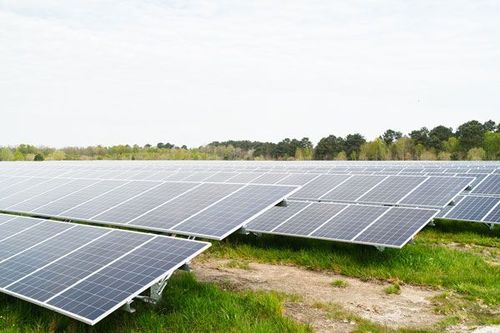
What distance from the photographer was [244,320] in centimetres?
716

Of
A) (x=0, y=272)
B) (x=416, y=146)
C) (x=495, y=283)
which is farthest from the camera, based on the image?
(x=416, y=146)

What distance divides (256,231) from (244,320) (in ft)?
18.9

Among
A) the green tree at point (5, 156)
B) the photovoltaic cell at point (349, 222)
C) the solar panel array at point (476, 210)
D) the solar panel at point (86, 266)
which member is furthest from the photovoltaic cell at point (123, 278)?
the green tree at point (5, 156)

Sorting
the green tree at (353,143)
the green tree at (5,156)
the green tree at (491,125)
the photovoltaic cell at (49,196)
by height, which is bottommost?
Answer: the green tree at (5,156)

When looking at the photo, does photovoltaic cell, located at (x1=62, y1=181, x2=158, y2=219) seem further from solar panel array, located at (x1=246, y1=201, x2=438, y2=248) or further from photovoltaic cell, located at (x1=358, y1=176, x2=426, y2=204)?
photovoltaic cell, located at (x1=358, y1=176, x2=426, y2=204)

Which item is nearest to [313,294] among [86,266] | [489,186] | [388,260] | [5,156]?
[388,260]

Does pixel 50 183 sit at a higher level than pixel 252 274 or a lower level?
higher

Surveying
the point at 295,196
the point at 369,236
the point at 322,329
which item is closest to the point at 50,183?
the point at 295,196

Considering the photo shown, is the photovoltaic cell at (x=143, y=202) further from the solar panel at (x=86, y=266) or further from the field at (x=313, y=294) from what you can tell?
the field at (x=313, y=294)

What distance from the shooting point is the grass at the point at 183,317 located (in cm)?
700

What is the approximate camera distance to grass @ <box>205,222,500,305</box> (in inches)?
384

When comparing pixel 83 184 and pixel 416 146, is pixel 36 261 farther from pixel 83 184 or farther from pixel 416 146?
pixel 416 146

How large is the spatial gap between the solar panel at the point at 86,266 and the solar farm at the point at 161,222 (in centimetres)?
2

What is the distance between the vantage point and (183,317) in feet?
24.3
